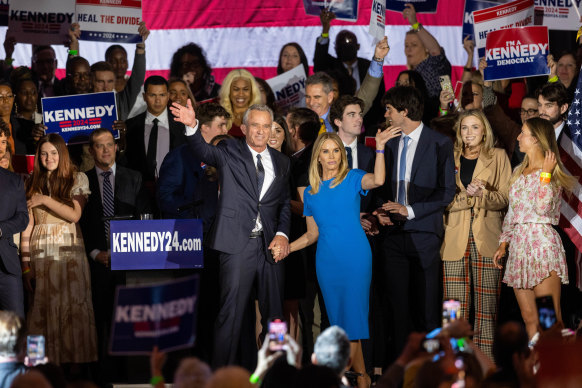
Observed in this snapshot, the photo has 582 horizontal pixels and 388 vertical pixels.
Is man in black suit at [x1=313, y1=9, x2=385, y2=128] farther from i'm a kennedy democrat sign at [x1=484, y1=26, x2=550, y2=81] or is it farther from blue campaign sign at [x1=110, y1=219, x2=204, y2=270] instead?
blue campaign sign at [x1=110, y1=219, x2=204, y2=270]

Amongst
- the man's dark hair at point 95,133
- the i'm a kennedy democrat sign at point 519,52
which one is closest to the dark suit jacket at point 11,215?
the man's dark hair at point 95,133

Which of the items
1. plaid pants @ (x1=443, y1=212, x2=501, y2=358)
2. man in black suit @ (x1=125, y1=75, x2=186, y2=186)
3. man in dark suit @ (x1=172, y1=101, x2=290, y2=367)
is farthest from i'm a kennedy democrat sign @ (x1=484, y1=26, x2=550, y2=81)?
man in black suit @ (x1=125, y1=75, x2=186, y2=186)

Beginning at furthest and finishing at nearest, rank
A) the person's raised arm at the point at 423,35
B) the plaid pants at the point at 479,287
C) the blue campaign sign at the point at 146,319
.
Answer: the person's raised arm at the point at 423,35 → the plaid pants at the point at 479,287 → the blue campaign sign at the point at 146,319

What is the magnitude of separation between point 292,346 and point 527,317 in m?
2.91

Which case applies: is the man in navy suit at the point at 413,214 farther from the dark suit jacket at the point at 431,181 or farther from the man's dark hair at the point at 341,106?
the man's dark hair at the point at 341,106

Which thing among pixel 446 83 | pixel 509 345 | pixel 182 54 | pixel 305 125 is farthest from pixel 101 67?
pixel 509 345

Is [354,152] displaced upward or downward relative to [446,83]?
downward

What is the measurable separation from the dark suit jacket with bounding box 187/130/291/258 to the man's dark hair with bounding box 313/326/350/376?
2.35 metres

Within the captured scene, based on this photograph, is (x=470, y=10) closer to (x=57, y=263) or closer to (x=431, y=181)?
(x=431, y=181)

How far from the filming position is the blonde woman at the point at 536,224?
6570mm

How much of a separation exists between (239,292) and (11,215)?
5.83 ft

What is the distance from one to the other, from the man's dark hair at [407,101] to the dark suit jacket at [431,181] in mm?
146

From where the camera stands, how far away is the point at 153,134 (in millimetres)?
8242

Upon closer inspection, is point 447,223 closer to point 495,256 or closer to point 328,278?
point 495,256
